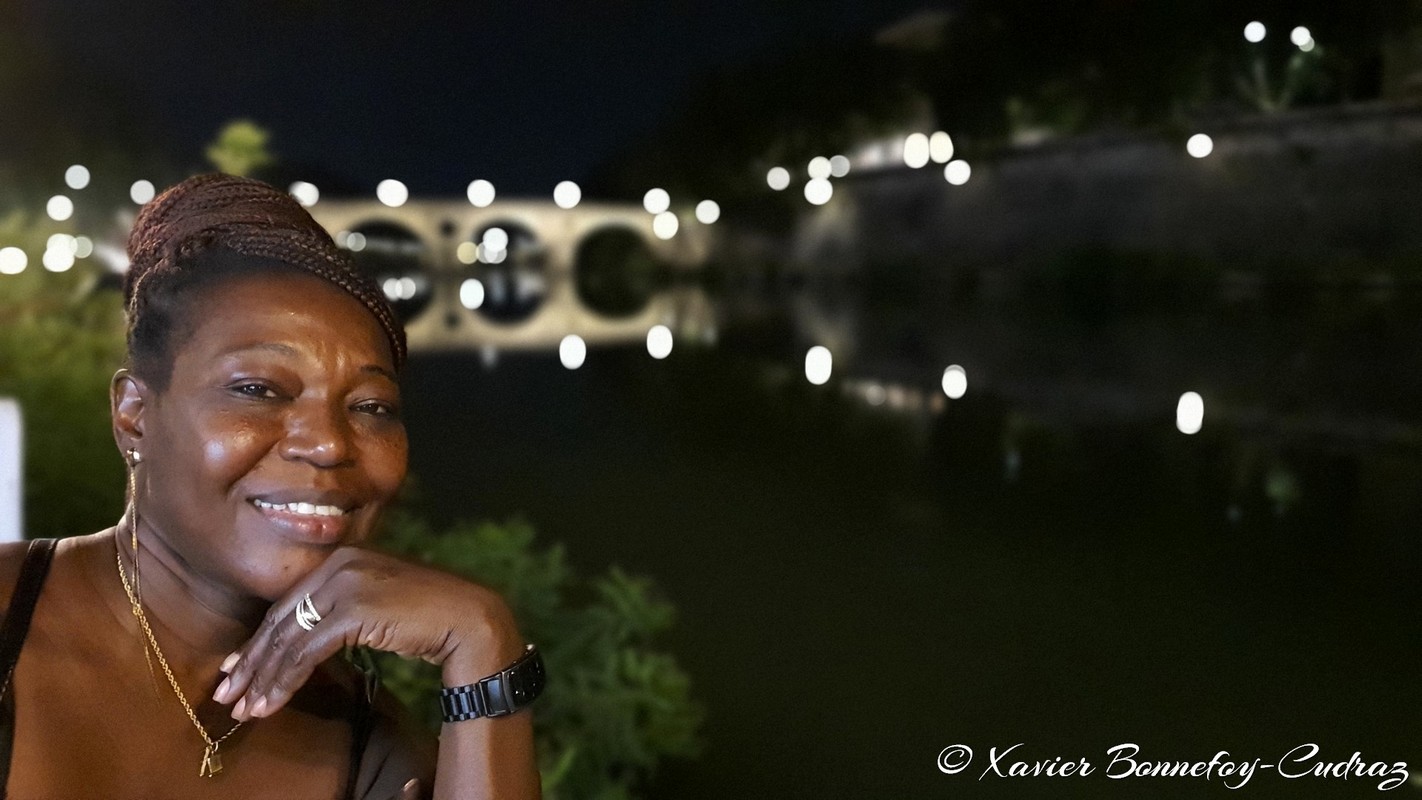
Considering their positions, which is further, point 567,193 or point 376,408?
point 567,193

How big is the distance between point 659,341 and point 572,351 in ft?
4.69

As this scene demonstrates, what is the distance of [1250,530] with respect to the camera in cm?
517

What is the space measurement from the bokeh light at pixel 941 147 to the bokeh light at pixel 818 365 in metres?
9.83

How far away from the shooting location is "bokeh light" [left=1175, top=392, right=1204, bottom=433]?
775 cm

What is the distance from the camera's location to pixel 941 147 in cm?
2230

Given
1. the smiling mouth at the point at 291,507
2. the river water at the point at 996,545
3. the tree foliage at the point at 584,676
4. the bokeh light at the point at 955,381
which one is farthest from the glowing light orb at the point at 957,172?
the smiling mouth at the point at 291,507

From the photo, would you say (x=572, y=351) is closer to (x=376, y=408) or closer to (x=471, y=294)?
(x=376, y=408)

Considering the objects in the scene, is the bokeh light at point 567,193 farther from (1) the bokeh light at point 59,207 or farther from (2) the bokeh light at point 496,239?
(1) the bokeh light at point 59,207

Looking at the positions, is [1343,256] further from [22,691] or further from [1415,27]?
[22,691]

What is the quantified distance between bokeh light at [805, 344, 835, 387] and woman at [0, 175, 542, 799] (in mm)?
9332

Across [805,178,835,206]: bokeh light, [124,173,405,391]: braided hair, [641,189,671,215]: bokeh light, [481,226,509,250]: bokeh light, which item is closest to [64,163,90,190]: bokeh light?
[805,178,835,206]: bokeh light

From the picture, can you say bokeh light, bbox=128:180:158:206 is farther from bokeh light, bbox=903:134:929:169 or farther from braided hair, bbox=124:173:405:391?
braided hair, bbox=124:173:405:391

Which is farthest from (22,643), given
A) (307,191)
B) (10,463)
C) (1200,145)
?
(307,191)

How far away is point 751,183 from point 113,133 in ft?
41.7
